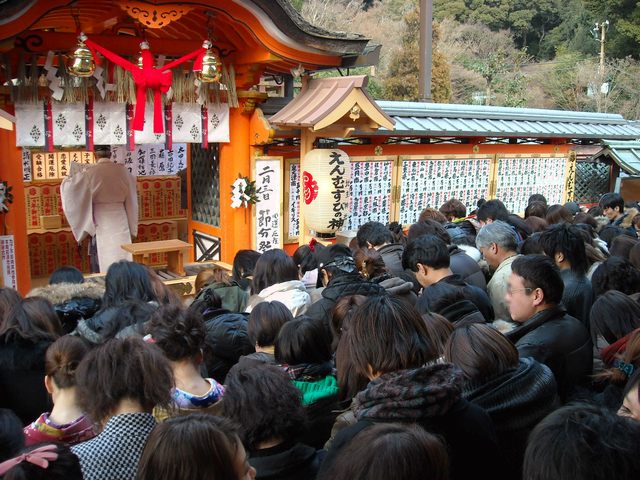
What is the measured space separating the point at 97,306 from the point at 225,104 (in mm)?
5300

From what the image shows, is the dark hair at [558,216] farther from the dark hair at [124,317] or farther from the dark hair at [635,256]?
the dark hair at [124,317]

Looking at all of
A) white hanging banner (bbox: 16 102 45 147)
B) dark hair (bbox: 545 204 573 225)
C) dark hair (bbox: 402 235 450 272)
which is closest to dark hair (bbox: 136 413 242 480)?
dark hair (bbox: 402 235 450 272)

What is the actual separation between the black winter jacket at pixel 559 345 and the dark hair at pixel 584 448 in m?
1.81

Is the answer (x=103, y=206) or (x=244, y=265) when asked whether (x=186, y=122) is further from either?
(x=244, y=265)

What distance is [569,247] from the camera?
17.0 feet

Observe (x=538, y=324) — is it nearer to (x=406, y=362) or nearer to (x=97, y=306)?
(x=406, y=362)

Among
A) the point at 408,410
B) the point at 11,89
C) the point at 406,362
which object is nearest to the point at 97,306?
the point at 406,362

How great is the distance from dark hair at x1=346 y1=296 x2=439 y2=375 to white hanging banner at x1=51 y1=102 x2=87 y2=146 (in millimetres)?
6691

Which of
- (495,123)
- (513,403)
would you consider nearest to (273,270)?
(513,403)

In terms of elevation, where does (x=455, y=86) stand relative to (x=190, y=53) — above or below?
above

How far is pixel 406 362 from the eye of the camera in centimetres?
288

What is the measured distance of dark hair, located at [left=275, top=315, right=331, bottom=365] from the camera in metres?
3.48

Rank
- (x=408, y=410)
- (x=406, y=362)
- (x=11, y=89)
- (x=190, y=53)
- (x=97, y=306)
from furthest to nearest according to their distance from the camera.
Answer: (x=190, y=53) → (x=11, y=89) → (x=97, y=306) → (x=406, y=362) → (x=408, y=410)

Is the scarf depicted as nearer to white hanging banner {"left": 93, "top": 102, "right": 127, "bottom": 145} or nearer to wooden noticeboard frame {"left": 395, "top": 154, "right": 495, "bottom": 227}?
white hanging banner {"left": 93, "top": 102, "right": 127, "bottom": 145}
